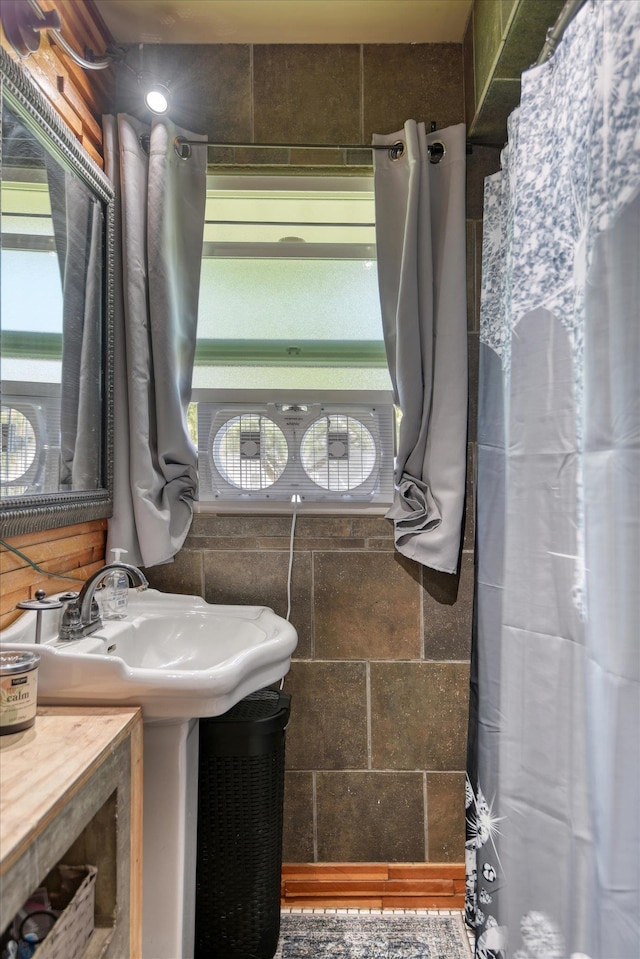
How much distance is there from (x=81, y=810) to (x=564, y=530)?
934mm

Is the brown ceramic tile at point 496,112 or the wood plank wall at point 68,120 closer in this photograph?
the wood plank wall at point 68,120

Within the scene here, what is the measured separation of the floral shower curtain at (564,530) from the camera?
2.79ft

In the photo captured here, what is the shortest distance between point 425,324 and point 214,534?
2.86 ft

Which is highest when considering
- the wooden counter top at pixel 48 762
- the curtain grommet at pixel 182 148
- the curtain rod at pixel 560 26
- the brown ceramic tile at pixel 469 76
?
the brown ceramic tile at pixel 469 76

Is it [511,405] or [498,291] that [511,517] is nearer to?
[511,405]

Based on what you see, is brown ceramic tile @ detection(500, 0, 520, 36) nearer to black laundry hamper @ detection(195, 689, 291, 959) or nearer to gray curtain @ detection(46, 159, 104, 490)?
gray curtain @ detection(46, 159, 104, 490)

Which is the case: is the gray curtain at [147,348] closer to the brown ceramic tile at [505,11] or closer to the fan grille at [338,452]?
the fan grille at [338,452]

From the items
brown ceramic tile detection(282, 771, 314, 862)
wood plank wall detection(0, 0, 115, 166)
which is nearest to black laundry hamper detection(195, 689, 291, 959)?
brown ceramic tile detection(282, 771, 314, 862)

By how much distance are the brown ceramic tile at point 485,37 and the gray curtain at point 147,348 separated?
78 centimetres

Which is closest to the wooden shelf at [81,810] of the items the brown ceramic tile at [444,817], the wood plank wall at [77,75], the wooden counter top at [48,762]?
the wooden counter top at [48,762]

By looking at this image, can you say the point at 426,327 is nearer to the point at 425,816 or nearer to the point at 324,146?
the point at 324,146

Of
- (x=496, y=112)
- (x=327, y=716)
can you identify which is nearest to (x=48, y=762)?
(x=327, y=716)

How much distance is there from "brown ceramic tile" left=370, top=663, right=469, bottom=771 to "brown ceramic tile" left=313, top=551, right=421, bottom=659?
68mm

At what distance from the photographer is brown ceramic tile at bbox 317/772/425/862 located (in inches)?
64.4
